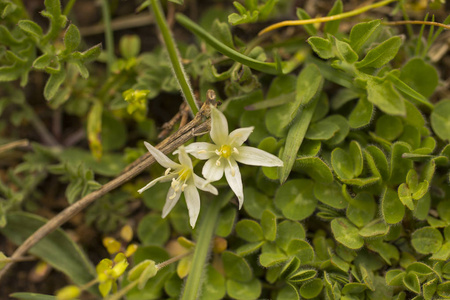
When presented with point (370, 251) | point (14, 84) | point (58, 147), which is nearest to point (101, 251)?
point (58, 147)

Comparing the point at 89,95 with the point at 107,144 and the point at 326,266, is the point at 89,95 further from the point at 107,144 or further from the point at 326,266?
the point at 326,266

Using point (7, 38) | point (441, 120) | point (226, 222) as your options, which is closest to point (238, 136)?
point (226, 222)

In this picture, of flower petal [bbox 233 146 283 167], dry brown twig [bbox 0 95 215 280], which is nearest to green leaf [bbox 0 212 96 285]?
dry brown twig [bbox 0 95 215 280]

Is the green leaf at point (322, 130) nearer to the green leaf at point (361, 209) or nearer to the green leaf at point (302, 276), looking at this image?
the green leaf at point (361, 209)

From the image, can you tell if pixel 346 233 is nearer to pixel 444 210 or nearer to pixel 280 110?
pixel 444 210

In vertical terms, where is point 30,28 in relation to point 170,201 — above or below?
above
